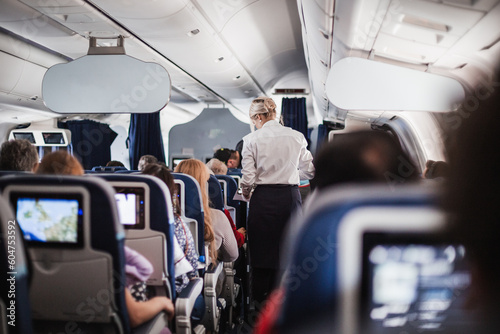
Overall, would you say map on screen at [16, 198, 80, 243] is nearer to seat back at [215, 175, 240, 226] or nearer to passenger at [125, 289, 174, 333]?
passenger at [125, 289, 174, 333]

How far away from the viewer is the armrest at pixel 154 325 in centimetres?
185

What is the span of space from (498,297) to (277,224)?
2.41 m

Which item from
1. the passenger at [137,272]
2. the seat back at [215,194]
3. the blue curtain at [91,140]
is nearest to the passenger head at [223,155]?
the seat back at [215,194]

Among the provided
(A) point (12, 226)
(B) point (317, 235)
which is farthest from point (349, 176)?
(A) point (12, 226)

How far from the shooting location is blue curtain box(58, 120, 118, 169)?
39.1ft

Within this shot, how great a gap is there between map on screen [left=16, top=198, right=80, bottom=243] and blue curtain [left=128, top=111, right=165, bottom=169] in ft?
22.0

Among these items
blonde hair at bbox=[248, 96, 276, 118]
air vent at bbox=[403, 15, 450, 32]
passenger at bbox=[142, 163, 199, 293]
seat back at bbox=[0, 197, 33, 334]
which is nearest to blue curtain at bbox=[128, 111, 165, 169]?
blonde hair at bbox=[248, 96, 276, 118]

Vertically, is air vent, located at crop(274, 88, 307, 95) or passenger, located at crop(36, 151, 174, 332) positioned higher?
air vent, located at crop(274, 88, 307, 95)

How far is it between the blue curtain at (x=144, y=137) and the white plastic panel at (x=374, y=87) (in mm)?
5953

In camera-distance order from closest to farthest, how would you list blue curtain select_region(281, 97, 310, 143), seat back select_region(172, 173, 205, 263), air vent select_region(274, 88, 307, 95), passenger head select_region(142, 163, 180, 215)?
passenger head select_region(142, 163, 180, 215) → seat back select_region(172, 173, 205, 263) → blue curtain select_region(281, 97, 310, 143) → air vent select_region(274, 88, 307, 95)

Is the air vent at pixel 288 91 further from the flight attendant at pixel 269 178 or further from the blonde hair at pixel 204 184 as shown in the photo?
the blonde hair at pixel 204 184

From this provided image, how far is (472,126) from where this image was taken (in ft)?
2.44

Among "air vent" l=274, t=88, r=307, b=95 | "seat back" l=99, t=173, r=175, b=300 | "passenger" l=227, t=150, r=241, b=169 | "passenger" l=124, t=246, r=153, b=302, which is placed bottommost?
"passenger" l=124, t=246, r=153, b=302

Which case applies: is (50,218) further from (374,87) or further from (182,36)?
(182,36)
